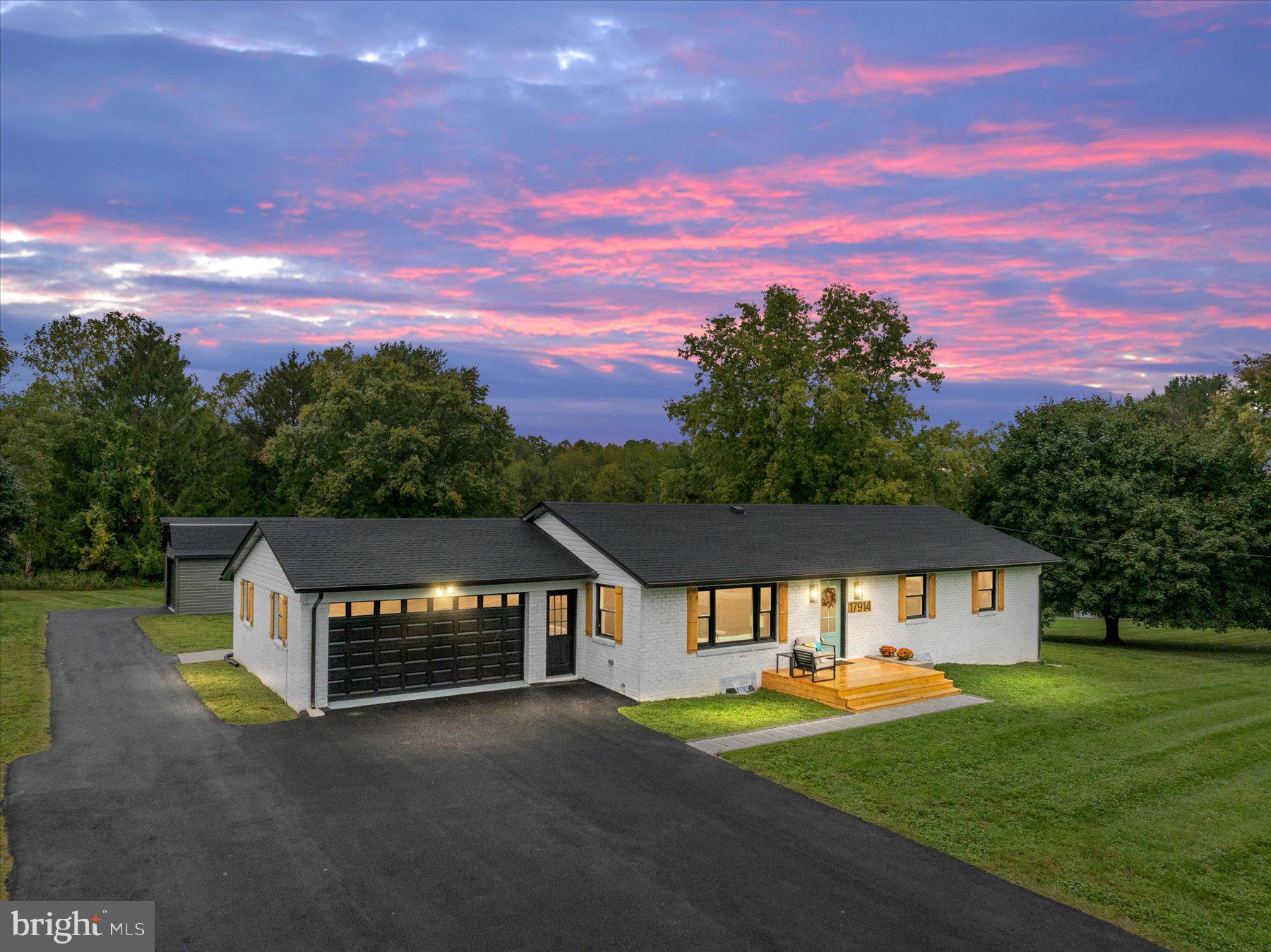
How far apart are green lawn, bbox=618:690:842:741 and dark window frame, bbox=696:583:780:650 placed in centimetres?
128

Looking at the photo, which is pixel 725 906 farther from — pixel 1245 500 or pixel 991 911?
pixel 1245 500

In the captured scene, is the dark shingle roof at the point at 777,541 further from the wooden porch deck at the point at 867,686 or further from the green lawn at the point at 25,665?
the green lawn at the point at 25,665

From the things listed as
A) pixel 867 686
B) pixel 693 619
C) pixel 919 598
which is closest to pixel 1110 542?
pixel 919 598

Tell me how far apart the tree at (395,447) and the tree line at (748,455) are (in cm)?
13

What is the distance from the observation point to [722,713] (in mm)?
16422

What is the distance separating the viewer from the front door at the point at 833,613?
66.3 ft

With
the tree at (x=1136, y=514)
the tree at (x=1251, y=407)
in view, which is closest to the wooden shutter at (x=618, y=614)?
the tree at (x=1136, y=514)

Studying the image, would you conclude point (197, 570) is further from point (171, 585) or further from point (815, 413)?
point (815, 413)

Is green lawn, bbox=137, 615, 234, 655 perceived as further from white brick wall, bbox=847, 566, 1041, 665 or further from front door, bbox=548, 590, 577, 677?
white brick wall, bbox=847, 566, 1041, 665

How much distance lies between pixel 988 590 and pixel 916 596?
3341 mm

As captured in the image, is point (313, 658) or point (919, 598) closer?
point (313, 658)

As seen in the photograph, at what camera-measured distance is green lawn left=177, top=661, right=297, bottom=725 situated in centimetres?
1563

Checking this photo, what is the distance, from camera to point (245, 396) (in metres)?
59.1

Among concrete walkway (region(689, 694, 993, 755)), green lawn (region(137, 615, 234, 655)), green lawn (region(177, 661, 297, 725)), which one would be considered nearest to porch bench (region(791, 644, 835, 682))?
concrete walkway (region(689, 694, 993, 755))
